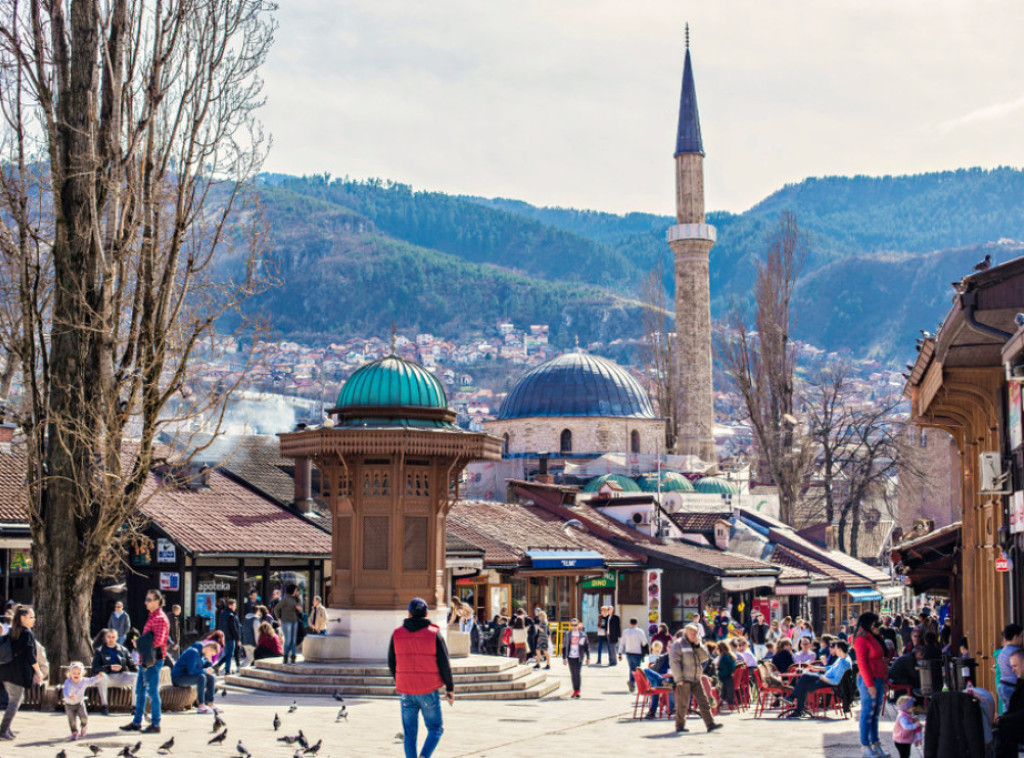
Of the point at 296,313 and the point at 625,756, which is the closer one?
the point at 625,756

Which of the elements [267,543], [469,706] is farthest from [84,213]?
[267,543]

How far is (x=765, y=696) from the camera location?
1596 centimetres

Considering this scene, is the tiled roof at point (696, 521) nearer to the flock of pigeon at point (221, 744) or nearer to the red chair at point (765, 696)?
the red chair at point (765, 696)

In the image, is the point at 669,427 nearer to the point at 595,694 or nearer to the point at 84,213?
the point at 595,694

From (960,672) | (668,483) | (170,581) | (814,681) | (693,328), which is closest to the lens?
(960,672)

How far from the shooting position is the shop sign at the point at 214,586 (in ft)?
73.3

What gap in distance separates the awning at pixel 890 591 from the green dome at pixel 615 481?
7731 mm

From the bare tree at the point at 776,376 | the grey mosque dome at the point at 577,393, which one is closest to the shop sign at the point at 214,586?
the bare tree at the point at 776,376

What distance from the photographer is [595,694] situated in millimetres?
18250

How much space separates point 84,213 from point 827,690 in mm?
9073

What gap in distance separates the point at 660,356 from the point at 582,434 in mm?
7341

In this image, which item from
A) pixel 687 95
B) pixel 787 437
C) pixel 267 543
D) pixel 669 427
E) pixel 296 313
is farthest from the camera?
pixel 296 313

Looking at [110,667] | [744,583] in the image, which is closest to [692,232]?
[744,583]

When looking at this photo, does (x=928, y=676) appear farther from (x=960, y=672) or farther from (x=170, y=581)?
(x=170, y=581)
